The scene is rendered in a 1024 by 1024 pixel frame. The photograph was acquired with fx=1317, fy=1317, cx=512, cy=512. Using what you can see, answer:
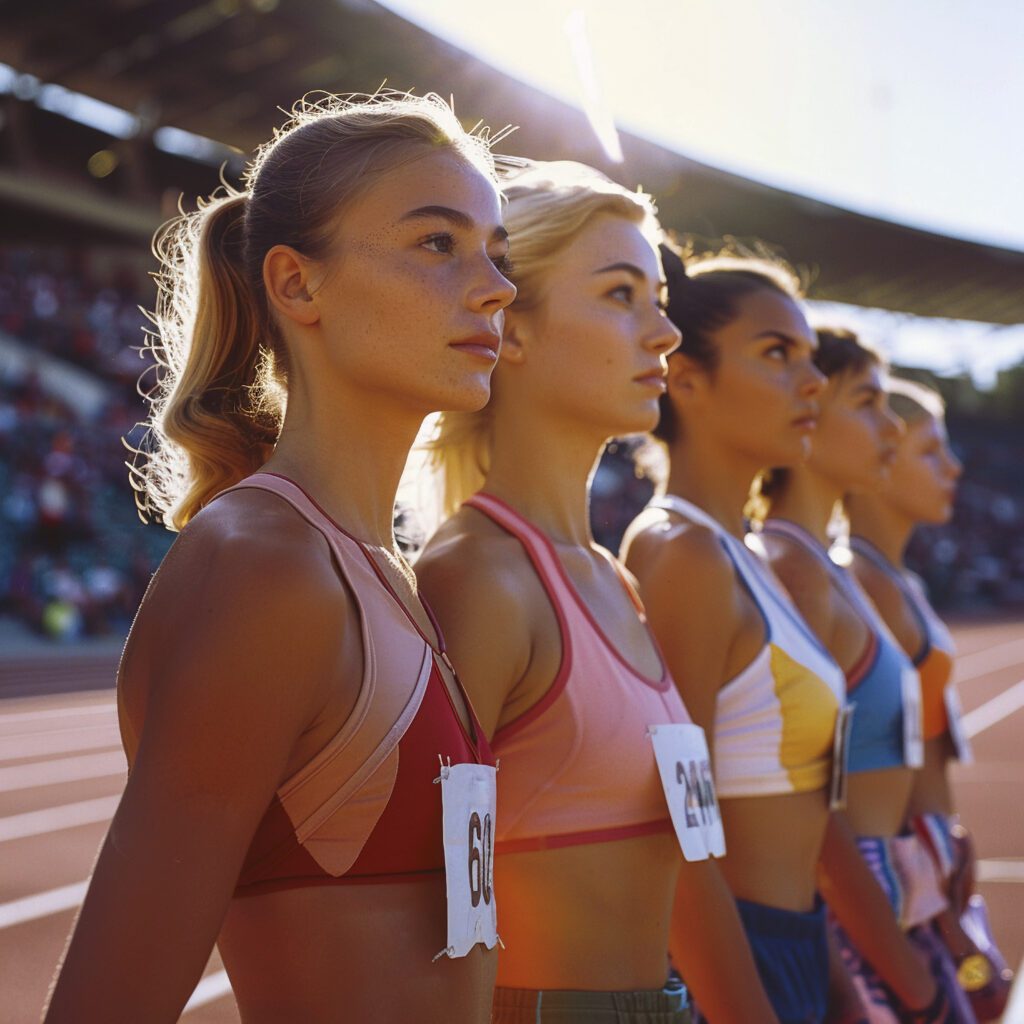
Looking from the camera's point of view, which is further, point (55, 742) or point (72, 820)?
point (55, 742)

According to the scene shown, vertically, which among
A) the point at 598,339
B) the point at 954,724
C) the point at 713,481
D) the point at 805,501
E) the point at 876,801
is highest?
the point at 598,339

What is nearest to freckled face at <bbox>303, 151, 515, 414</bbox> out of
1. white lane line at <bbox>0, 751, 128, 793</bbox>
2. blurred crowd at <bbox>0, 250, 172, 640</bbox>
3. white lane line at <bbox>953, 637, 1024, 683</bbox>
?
white lane line at <bbox>0, 751, 128, 793</bbox>

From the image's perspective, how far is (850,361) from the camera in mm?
3725

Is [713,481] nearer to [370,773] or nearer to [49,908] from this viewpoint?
[370,773]

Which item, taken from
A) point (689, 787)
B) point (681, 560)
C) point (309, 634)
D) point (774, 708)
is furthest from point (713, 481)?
point (309, 634)

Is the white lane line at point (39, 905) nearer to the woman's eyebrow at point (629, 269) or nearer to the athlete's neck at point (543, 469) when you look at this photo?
the athlete's neck at point (543, 469)

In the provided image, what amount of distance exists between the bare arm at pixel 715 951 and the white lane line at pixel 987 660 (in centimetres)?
1924

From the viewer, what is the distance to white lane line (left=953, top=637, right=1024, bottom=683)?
2177 centimetres

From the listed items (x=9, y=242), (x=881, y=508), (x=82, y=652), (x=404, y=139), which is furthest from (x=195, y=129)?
(x=404, y=139)

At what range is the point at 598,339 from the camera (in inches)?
90.6

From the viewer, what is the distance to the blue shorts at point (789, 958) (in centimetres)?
259

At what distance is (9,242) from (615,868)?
2737 cm

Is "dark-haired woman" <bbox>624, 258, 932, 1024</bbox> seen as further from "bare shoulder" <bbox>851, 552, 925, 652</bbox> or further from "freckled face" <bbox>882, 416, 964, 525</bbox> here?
"freckled face" <bbox>882, 416, 964, 525</bbox>

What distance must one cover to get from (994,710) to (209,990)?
14048mm
